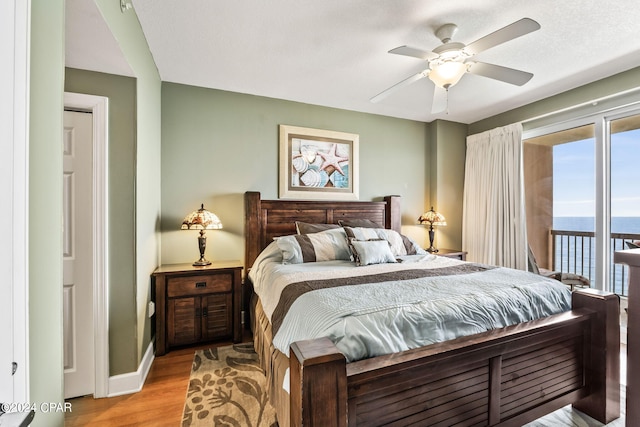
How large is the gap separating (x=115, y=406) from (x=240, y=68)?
9.43 ft

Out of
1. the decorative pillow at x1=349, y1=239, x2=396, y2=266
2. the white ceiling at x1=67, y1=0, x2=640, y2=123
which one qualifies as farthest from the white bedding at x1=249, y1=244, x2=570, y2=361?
the white ceiling at x1=67, y1=0, x2=640, y2=123

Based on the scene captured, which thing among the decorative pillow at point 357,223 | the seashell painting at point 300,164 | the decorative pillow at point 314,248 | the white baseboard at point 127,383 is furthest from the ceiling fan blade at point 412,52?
the white baseboard at point 127,383

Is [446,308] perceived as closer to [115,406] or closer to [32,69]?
[32,69]

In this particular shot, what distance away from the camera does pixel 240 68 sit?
2.75 m

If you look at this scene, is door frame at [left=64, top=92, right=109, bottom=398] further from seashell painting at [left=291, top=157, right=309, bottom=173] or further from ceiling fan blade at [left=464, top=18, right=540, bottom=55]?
ceiling fan blade at [left=464, top=18, right=540, bottom=55]

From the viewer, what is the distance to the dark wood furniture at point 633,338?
2.99 feet

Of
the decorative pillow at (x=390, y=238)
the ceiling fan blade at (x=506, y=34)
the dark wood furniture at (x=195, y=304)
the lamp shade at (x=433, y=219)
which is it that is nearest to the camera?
the ceiling fan blade at (x=506, y=34)

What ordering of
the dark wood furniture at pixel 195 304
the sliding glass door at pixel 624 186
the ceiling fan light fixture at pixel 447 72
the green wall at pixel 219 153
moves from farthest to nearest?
the green wall at pixel 219 153
the sliding glass door at pixel 624 186
the dark wood furniture at pixel 195 304
the ceiling fan light fixture at pixel 447 72

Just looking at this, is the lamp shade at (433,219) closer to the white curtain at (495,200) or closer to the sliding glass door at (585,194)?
the white curtain at (495,200)

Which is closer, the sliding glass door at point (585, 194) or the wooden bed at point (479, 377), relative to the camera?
the wooden bed at point (479, 377)

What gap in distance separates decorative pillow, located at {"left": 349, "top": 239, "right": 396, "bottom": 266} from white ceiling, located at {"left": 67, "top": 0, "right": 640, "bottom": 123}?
1690mm

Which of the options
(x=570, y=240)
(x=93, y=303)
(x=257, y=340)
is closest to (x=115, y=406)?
(x=93, y=303)

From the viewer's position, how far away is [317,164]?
3641 millimetres

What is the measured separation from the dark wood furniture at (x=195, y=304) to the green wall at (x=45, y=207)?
164 cm
